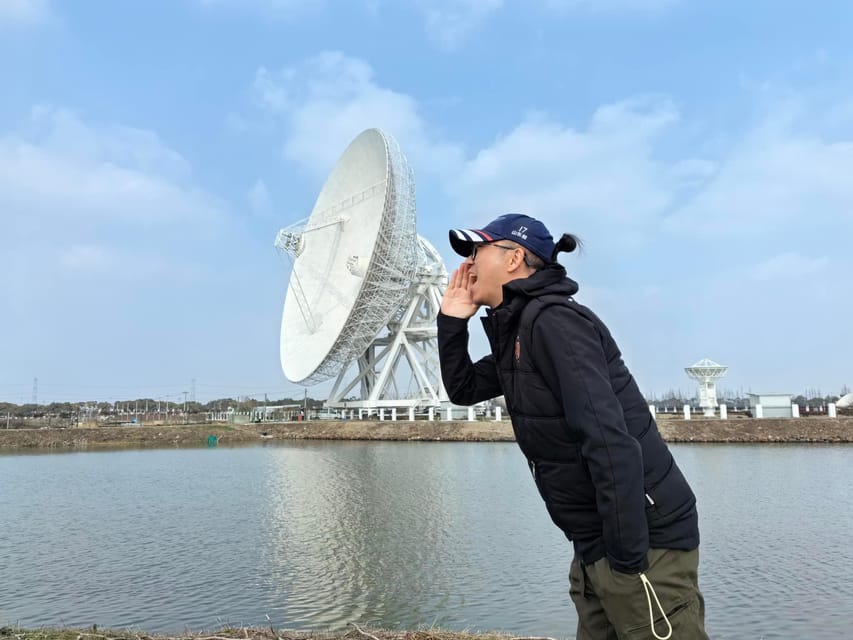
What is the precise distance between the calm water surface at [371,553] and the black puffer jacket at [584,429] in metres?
6.43

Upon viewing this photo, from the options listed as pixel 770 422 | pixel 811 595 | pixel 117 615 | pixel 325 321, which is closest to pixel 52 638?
pixel 117 615

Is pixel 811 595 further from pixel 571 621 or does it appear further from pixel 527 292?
pixel 527 292

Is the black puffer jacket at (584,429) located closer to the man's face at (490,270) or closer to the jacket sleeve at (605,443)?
the jacket sleeve at (605,443)

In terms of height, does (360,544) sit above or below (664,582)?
below

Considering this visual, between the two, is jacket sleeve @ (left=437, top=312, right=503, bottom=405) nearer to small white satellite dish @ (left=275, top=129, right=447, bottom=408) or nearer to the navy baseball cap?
the navy baseball cap

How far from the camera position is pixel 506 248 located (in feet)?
9.43

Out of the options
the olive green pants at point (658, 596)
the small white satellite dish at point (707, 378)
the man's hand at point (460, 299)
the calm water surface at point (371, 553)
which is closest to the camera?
the olive green pants at point (658, 596)

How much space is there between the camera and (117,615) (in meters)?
9.77

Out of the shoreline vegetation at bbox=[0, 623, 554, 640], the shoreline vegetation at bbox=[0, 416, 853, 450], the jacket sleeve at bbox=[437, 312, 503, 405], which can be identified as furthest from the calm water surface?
the shoreline vegetation at bbox=[0, 416, 853, 450]

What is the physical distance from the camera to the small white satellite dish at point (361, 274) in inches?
1668

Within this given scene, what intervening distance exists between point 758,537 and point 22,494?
23476mm

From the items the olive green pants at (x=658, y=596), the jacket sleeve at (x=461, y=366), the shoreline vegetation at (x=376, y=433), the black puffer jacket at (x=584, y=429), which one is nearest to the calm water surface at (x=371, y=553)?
the jacket sleeve at (x=461, y=366)

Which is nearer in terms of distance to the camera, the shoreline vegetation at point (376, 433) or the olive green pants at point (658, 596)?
the olive green pants at point (658, 596)

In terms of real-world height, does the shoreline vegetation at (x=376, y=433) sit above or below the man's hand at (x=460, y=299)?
below
